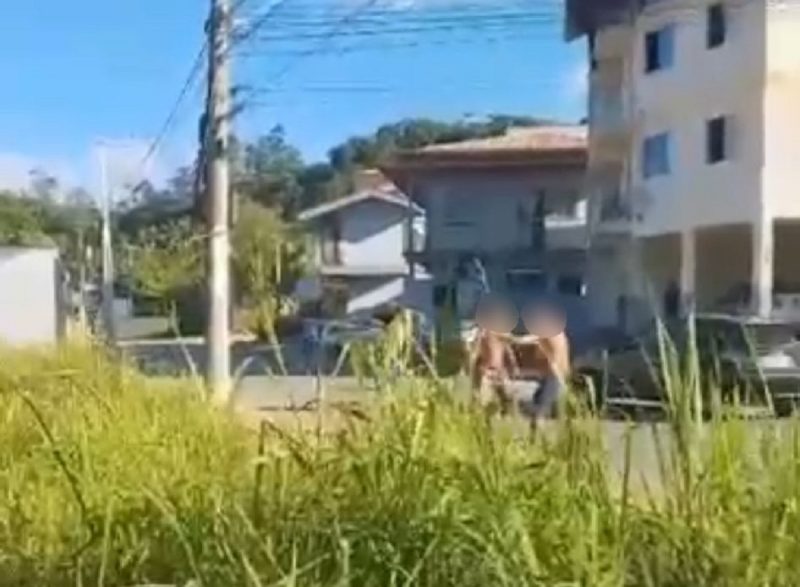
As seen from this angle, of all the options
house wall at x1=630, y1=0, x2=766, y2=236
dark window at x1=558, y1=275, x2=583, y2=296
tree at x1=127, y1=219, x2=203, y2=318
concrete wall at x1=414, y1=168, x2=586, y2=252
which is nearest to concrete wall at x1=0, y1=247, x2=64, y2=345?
tree at x1=127, y1=219, x2=203, y2=318

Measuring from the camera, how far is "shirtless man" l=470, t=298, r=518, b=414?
188 inches

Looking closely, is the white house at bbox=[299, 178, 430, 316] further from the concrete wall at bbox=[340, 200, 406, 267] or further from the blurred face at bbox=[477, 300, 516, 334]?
the blurred face at bbox=[477, 300, 516, 334]

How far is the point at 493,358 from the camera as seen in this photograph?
5125mm

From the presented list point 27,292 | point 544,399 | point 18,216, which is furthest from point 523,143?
point 544,399

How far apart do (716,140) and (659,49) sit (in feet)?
11.9

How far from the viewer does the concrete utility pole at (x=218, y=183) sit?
1684 cm

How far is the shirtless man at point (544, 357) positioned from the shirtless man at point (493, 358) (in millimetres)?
93

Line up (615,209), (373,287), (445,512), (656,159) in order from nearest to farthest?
(445,512) → (656,159) → (615,209) → (373,287)

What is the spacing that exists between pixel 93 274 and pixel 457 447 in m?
44.2

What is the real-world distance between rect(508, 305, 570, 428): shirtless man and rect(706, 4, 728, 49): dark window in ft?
82.3

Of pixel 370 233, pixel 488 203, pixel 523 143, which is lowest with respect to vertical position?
pixel 370 233

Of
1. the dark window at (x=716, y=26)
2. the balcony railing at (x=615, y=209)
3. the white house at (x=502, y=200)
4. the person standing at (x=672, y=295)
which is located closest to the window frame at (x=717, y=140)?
the dark window at (x=716, y=26)

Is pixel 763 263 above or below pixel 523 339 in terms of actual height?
above

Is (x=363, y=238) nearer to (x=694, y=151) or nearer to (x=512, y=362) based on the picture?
(x=694, y=151)
